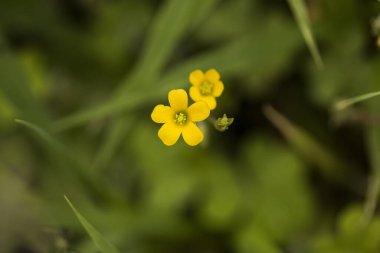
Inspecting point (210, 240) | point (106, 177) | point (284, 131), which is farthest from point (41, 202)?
point (284, 131)

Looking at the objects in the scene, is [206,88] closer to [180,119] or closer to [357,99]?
[180,119]

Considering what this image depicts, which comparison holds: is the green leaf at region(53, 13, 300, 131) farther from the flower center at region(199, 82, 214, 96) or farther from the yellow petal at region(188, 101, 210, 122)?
the yellow petal at region(188, 101, 210, 122)

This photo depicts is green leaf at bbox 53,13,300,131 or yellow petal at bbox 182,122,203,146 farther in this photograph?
green leaf at bbox 53,13,300,131

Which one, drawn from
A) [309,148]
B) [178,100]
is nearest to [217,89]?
[178,100]

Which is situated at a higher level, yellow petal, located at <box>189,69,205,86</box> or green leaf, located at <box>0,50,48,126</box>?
green leaf, located at <box>0,50,48,126</box>

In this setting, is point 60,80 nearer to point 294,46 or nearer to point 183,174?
point 183,174

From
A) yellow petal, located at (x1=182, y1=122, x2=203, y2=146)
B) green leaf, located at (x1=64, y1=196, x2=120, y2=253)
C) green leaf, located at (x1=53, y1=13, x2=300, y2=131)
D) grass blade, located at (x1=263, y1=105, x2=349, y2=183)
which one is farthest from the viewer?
grass blade, located at (x1=263, y1=105, x2=349, y2=183)

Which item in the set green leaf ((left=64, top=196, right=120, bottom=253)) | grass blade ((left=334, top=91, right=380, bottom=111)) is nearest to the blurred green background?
grass blade ((left=334, top=91, right=380, bottom=111))

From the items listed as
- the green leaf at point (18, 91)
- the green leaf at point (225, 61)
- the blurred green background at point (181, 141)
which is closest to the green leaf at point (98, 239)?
the blurred green background at point (181, 141)
